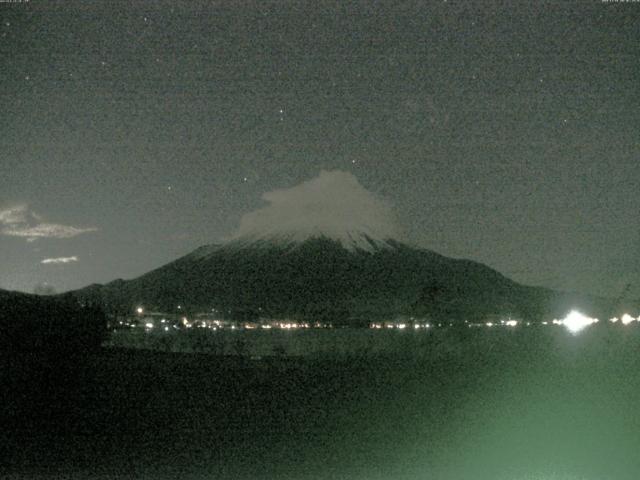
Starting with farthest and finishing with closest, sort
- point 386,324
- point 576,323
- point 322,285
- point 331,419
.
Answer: point 322,285, point 386,324, point 576,323, point 331,419

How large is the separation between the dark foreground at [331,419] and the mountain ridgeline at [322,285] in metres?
79.2

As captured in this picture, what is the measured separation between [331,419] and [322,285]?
117 meters

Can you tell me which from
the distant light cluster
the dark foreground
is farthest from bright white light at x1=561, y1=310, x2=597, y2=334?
the dark foreground

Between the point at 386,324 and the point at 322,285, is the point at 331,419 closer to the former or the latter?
the point at 386,324

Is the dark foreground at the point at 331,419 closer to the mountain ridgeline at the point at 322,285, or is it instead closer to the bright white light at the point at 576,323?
the bright white light at the point at 576,323

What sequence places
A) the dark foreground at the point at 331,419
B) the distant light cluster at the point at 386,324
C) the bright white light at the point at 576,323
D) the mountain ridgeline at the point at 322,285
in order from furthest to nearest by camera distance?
the mountain ridgeline at the point at 322,285, the distant light cluster at the point at 386,324, the bright white light at the point at 576,323, the dark foreground at the point at 331,419

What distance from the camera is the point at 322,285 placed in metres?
131

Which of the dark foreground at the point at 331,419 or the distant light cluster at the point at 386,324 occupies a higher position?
the distant light cluster at the point at 386,324

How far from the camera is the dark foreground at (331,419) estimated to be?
10.6m

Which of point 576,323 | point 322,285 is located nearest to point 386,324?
point 576,323

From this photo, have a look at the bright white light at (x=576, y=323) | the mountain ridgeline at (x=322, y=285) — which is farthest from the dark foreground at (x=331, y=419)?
the mountain ridgeline at (x=322, y=285)

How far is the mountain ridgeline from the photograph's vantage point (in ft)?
369

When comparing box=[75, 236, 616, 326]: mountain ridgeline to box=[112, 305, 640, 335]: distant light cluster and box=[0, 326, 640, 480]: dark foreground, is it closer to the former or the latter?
box=[112, 305, 640, 335]: distant light cluster

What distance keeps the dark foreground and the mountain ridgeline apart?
7919 cm
